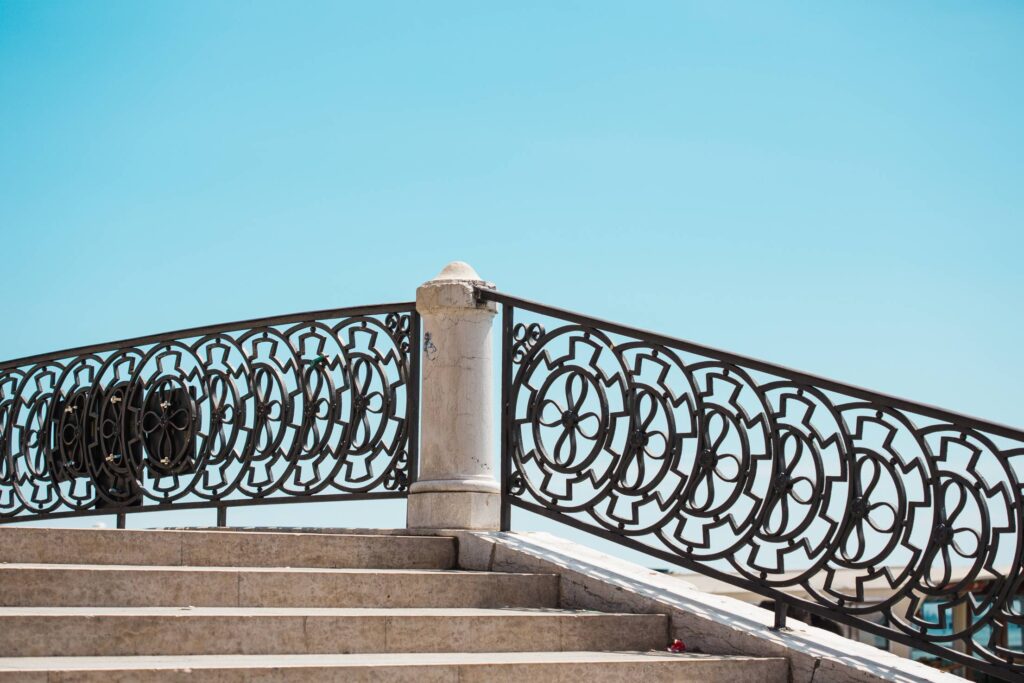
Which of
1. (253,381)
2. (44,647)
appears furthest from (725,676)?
(253,381)

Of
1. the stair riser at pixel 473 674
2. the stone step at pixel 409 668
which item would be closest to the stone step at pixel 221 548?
the stone step at pixel 409 668

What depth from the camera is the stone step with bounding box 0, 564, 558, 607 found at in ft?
19.3

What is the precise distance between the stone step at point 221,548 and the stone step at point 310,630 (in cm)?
70

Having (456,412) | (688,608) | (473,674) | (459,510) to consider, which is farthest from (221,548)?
(688,608)

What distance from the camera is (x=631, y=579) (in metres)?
6.95

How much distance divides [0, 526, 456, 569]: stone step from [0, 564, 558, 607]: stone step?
0.15 meters

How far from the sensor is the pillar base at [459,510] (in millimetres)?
7691

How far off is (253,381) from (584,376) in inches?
103

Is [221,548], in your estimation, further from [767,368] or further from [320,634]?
[767,368]

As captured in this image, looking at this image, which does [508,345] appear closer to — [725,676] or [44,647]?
[725,676]

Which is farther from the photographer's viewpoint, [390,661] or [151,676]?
[390,661]

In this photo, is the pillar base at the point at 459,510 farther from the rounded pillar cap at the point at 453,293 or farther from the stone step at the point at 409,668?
the stone step at the point at 409,668

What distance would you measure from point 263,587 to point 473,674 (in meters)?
1.42

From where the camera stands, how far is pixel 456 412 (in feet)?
25.7
